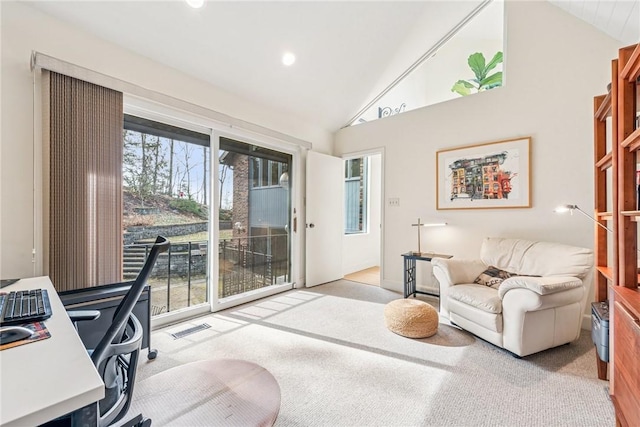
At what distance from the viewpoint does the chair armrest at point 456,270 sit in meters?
2.60

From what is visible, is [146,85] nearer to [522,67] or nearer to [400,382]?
[400,382]

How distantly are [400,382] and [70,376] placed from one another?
1731 millimetres

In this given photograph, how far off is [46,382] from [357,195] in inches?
213

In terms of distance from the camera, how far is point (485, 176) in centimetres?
316

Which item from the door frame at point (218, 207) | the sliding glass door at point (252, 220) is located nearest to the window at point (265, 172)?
the sliding glass door at point (252, 220)

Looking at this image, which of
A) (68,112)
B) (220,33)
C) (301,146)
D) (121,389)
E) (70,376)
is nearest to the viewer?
(70,376)

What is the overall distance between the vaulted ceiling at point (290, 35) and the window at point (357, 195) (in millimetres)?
2127

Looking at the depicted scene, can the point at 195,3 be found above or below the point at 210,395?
above

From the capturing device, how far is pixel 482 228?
10.5ft

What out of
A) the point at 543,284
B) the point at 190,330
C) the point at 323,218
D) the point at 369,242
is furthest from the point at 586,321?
the point at 190,330

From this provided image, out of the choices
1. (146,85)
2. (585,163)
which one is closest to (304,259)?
(146,85)

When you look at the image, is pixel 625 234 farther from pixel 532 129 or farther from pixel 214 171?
pixel 214 171

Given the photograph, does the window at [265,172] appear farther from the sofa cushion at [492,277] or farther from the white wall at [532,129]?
the sofa cushion at [492,277]

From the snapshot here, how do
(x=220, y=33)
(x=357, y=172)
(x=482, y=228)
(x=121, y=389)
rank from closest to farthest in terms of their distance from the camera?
(x=121, y=389) < (x=220, y=33) < (x=482, y=228) < (x=357, y=172)
